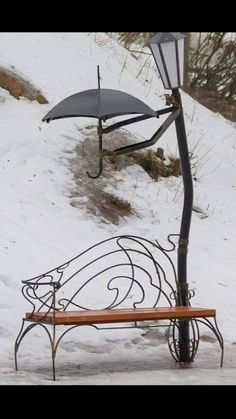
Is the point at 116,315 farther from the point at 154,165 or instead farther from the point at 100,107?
the point at 154,165

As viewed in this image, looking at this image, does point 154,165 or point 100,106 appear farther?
point 154,165

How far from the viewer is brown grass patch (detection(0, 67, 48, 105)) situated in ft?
36.3

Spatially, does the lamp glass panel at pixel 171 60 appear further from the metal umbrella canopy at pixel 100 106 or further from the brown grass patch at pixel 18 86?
the brown grass patch at pixel 18 86

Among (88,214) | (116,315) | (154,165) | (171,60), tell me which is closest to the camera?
(116,315)

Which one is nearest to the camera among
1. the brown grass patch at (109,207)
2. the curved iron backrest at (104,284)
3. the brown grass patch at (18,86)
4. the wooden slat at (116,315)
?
the wooden slat at (116,315)

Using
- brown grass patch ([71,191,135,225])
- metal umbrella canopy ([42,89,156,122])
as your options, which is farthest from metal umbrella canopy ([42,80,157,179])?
brown grass patch ([71,191,135,225])

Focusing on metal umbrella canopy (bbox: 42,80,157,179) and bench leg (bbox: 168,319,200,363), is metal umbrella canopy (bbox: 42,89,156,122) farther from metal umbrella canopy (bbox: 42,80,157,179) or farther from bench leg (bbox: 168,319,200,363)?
bench leg (bbox: 168,319,200,363)

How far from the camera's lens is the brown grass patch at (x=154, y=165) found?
1108 cm

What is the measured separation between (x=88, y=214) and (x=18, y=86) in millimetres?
2189

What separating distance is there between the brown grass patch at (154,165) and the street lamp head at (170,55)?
3.87 meters

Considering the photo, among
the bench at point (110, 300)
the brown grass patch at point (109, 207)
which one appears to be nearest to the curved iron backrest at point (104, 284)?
the bench at point (110, 300)

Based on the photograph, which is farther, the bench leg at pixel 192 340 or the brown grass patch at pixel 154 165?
the brown grass patch at pixel 154 165

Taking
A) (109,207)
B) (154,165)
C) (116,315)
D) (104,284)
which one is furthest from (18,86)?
(116,315)

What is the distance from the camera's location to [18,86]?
1113 centimetres
